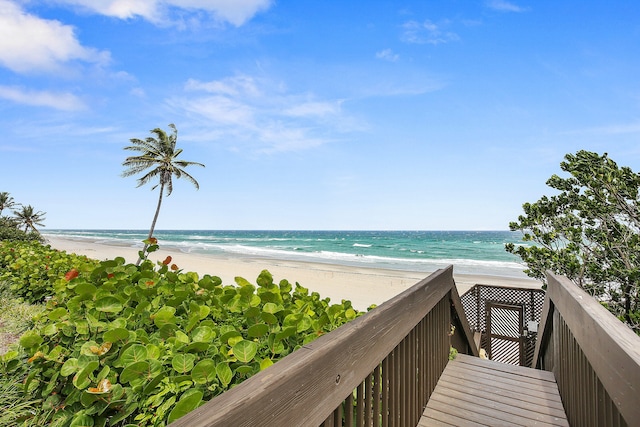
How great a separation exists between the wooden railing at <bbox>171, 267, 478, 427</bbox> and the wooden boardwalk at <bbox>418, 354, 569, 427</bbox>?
0.17 meters

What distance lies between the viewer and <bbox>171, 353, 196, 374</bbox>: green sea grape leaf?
3.48 feet

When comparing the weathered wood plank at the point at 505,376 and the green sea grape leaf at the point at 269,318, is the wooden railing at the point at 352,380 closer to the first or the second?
the green sea grape leaf at the point at 269,318

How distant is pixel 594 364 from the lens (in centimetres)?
118

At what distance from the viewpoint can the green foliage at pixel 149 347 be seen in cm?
105

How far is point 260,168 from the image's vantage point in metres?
44.9

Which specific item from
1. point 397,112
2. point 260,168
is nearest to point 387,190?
point 260,168

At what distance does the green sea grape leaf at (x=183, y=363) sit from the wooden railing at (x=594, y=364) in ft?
3.99

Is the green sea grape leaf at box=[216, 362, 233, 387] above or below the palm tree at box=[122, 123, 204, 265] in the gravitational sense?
below

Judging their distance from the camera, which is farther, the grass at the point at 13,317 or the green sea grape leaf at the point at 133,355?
the grass at the point at 13,317

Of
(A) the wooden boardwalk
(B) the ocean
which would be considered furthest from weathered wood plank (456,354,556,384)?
(B) the ocean

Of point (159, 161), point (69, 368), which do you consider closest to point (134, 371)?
point (69, 368)

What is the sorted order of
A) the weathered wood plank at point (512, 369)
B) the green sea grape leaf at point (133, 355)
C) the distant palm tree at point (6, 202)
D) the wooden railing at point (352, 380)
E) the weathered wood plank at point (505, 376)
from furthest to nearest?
the distant palm tree at point (6, 202), the weathered wood plank at point (512, 369), the weathered wood plank at point (505, 376), the green sea grape leaf at point (133, 355), the wooden railing at point (352, 380)

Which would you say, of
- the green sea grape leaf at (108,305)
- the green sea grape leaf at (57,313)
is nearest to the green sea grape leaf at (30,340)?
the green sea grape leaf at (57,313)

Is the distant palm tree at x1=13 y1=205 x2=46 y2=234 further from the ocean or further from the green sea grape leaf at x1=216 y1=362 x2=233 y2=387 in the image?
the green sea grape leaf at x1=216 y1=362 x2=233 y2=387
